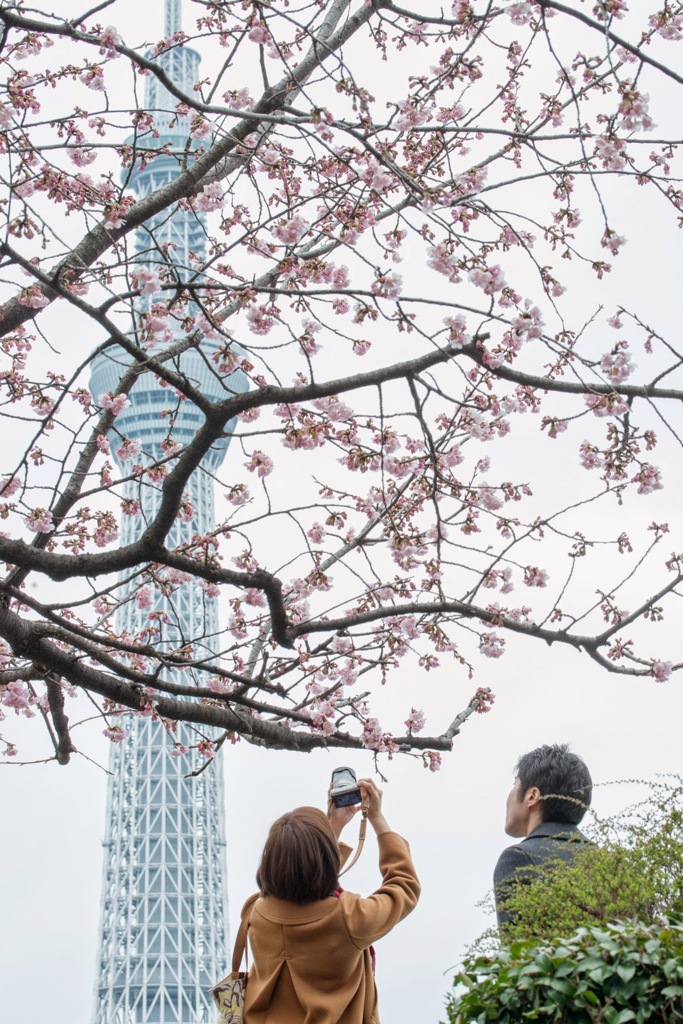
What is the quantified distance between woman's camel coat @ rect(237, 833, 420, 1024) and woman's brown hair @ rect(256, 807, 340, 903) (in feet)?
0.10

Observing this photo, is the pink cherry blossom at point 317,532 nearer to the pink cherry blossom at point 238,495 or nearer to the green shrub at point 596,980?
the pink cherry blossom at point 238,495

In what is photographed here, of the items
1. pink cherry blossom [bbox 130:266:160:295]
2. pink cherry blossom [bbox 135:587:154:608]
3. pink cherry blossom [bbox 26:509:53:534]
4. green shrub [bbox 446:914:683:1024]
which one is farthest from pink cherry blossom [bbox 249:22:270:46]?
green shrub [bbox 446:914:683:1024]

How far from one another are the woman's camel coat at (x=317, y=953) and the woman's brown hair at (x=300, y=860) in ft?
0.10

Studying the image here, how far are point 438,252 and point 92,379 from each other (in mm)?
43335

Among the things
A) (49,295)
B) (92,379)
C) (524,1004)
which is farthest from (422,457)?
(92,379)

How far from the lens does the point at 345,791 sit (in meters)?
2.57

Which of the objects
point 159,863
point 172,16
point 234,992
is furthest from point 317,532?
point 172,16

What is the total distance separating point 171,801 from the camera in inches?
1681

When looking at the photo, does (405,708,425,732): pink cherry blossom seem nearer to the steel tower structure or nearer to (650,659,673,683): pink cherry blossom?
(650,659,673,683): pink cherry blossom

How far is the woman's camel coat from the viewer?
2.32 m

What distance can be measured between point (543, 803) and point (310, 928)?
754 millimetres

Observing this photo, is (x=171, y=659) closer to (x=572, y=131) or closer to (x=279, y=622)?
(x=279, y=622)

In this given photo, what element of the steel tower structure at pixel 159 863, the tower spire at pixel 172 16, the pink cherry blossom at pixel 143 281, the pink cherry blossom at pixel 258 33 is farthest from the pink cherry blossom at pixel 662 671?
the tower spire at pixel 172 16

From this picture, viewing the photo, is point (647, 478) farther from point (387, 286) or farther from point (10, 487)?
point (10, 487)
